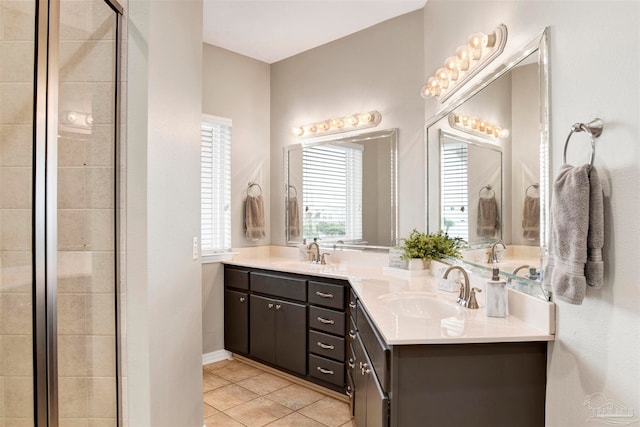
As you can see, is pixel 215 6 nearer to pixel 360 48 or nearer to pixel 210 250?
pixel 360 48

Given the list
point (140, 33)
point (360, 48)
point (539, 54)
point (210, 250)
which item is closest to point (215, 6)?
point (360, 48)

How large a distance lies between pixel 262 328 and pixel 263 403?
Answer: 62 cm

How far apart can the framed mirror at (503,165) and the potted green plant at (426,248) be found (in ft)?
0.25

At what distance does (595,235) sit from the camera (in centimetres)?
113

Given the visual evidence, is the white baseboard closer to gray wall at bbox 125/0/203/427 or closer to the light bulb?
gray wall at bbox 125/0/203/427

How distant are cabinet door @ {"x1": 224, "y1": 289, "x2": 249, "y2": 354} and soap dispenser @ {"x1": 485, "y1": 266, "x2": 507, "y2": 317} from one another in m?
2.19

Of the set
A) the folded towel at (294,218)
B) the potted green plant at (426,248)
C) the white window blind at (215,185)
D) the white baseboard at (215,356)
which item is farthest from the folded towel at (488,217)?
the white baseboard at (215,356)

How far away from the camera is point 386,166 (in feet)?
10.5

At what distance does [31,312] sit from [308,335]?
1979mm

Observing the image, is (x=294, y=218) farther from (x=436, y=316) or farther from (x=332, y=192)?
(x=436, y=316)

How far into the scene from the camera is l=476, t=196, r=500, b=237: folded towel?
193 centimetres

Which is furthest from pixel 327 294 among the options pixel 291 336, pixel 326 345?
pixel 291 336

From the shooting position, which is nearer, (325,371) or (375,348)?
(375,348)

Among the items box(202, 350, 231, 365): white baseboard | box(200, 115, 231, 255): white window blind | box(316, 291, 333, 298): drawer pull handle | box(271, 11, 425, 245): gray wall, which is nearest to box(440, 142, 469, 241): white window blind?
box(271, 11, 425, 245): gray wall
